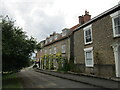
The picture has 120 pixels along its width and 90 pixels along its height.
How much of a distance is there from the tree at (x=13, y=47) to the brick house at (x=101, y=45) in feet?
25.5

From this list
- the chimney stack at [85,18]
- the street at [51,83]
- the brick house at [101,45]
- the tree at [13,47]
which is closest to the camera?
the street at [51,83]

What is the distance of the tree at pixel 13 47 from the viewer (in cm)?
1218

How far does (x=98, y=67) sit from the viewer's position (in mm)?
14938

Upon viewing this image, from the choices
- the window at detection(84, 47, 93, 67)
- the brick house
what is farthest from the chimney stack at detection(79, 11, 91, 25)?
the window at detection(84, 47, 93, 67)

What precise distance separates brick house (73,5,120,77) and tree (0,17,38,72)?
7.77 meters

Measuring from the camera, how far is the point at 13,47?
1238 cm

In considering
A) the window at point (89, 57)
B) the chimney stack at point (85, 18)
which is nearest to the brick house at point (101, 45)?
the window at point (89, 57)

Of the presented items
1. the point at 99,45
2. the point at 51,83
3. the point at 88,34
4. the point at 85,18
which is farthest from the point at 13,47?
the point at 85,18

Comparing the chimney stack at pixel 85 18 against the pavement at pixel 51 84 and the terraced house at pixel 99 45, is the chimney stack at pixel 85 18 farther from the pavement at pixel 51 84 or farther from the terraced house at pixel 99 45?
the pavement at pixel 51 84

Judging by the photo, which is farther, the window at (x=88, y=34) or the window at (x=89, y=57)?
the window at (x=88, y=34)

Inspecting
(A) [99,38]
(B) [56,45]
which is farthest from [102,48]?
(B) [56,45]

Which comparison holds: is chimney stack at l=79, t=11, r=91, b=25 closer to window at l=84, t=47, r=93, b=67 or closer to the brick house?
the brick house

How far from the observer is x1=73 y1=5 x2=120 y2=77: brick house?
42.1 ft

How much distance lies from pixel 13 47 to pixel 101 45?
9843 millimetres
